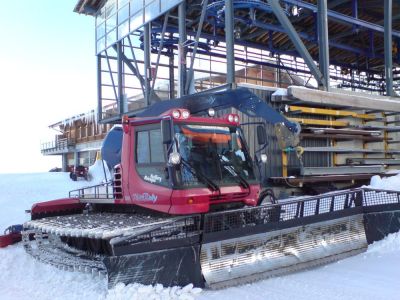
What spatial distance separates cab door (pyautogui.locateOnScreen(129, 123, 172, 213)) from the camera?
18.3 ft

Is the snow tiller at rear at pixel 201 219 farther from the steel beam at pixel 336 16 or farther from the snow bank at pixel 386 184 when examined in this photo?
the steel beam at pixel 336 16

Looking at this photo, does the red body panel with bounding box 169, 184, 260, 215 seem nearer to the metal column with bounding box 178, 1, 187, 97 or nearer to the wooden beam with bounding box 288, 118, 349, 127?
the wooden beam with bounding box 288, 118, 349, 127

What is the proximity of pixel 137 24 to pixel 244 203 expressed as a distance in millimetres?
12474

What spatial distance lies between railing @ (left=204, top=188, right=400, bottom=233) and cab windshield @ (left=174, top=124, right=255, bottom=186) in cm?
63

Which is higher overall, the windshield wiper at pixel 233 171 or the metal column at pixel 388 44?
the metal column at pixel 388 44

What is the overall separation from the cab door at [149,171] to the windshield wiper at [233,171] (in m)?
0.87

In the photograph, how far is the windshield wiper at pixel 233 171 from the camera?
6.00m

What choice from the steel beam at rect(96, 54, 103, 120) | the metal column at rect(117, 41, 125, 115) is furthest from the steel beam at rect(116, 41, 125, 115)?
the steel beam at rect(96, 54, 103, 120)

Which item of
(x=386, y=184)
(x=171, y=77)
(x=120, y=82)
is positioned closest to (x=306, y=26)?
(x=171, y=77)

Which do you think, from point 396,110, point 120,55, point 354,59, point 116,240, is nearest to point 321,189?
point 396,110

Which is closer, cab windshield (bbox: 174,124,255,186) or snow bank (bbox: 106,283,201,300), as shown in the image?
snow bank (bbox: 106,283,201,300)

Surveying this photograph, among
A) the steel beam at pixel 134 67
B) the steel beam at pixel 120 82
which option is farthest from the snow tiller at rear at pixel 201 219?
the steel beam at pixel 120 82

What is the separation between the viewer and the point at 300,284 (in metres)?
4.92

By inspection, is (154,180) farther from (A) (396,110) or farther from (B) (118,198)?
(A) (396,110)
